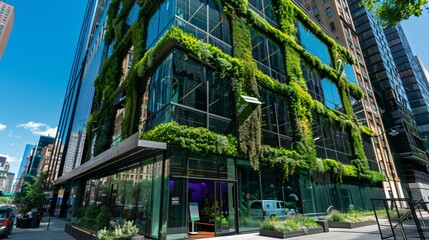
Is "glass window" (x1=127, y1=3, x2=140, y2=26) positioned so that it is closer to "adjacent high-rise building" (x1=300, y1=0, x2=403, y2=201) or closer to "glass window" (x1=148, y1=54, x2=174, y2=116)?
"glass window" (x1=148, y1=54, x2=174, y2=116)

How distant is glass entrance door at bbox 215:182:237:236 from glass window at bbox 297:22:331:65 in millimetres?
20583

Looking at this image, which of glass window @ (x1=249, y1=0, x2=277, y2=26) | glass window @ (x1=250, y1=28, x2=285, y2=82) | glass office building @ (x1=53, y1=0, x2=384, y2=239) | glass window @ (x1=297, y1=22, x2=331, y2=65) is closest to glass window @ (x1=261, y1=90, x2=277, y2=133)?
glass office building @ (x1=53, y1=0, x2=384, y2=239)

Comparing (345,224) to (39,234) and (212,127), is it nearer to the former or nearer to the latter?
(212,127)

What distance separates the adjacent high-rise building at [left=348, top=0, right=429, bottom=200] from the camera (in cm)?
4438

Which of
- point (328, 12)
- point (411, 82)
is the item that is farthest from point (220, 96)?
point (411, 82)

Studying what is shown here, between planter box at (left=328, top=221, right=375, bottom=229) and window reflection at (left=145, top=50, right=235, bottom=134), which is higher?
window reflection at (left=145, top=50, right=235, bottom=134)

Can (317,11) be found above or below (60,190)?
above

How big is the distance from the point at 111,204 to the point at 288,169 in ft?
41.8

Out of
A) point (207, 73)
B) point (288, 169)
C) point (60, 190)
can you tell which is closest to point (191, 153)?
point (207, 73)

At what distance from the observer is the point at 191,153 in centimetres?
1163

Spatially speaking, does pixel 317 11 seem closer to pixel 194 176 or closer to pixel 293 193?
pixel 293 193

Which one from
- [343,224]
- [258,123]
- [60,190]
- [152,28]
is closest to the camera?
[343,224]

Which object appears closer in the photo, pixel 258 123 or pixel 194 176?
pixel 194 176

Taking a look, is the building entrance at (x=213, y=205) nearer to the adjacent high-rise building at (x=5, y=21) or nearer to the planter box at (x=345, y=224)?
the planter box at (x=345, y=224)
